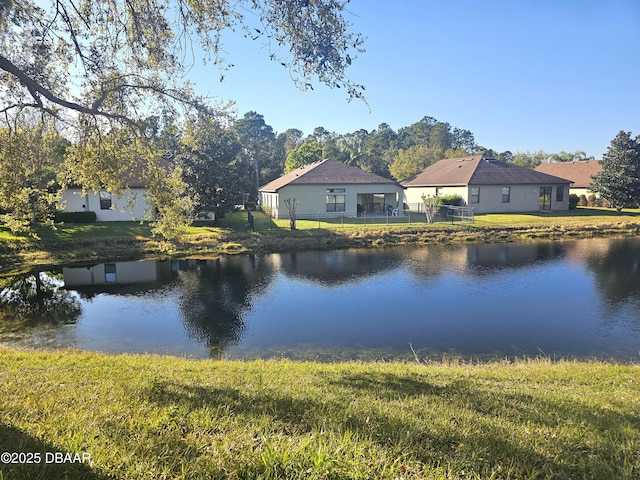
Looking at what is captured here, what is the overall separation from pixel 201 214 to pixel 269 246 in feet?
26.8

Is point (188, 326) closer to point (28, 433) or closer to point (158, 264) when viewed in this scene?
point (28, 433)

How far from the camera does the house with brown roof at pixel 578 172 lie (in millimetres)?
50494

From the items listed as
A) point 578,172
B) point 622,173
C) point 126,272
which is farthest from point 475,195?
point 126,272

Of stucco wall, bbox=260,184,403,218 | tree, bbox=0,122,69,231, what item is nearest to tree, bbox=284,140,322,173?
stucco wall, bbox=260,184,403,218

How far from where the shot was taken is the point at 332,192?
37469 mm

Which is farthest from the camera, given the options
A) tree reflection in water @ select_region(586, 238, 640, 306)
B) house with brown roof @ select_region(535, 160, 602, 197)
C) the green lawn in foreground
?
house with brown roof @ select_region(535, 160, 602, 197)

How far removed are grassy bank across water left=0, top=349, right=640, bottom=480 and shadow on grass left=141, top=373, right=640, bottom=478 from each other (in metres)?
0.01

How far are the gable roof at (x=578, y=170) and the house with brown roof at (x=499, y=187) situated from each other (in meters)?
10.6

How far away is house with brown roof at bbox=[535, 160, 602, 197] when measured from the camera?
50.5 meters

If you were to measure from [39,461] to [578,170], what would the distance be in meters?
61.7

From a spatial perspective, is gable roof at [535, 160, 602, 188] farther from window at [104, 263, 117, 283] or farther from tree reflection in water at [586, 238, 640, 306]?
window at [104, 263, 117, 283]

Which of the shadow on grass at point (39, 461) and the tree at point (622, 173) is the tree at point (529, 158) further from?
the shadow on grass at point (39, 461)

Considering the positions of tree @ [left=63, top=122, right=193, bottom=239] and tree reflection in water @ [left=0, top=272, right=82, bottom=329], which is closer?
tree @ [left=63, top=122, right=193, bottom=239]

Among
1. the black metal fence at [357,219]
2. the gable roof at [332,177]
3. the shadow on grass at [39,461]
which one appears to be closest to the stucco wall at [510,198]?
the black metal fence at [357,219]
